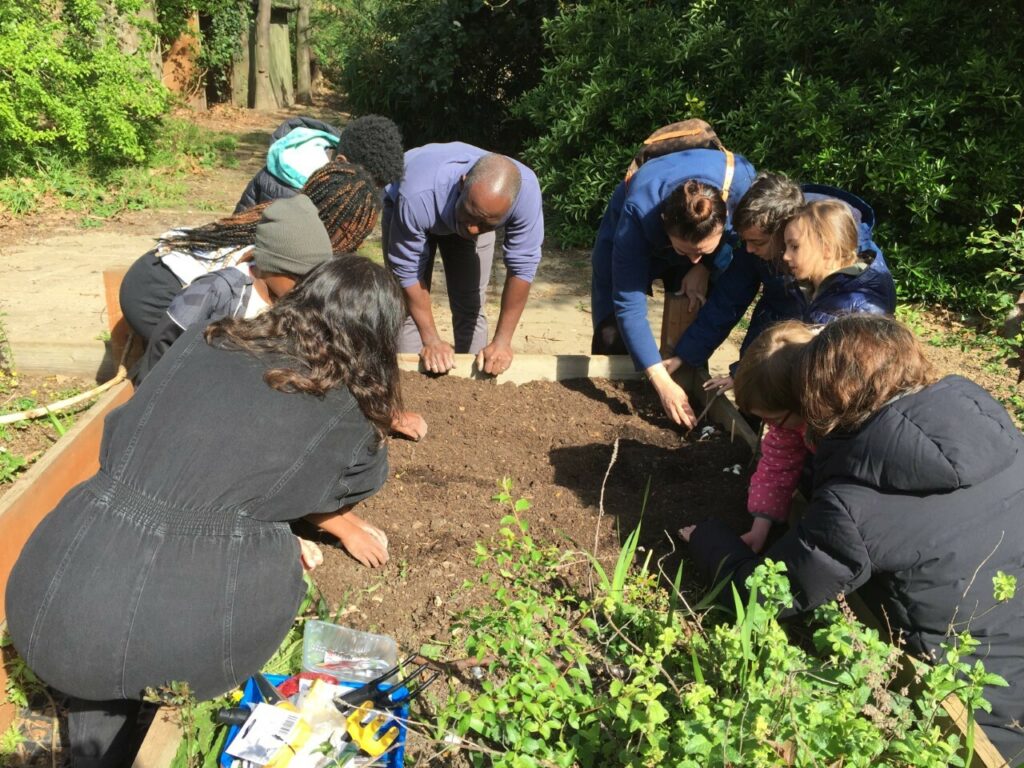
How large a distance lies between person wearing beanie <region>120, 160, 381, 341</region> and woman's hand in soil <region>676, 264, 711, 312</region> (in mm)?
1562

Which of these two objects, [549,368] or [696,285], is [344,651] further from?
[696,285]

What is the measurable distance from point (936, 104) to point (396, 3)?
8069mm

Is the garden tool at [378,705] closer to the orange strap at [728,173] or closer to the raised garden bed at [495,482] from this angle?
the raised garden bed at [495,482]

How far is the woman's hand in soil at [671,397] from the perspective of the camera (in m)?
3.68

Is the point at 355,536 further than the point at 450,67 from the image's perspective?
No

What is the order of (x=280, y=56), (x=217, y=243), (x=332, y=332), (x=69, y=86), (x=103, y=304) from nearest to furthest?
1. (x=332, y=332)
2. (x=217, y=243)
3. (x=103, y=304)
4. (x=69, y=86)
5. (x=280, y=56)

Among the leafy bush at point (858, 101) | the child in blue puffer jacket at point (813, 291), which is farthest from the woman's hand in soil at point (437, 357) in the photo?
the leafy bush at point (858, 101)

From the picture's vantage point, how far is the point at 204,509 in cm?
202

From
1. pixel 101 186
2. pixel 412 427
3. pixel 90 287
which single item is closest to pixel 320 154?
pixel 412 427

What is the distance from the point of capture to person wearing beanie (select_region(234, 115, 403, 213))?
141 inches

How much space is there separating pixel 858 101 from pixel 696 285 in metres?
3.66

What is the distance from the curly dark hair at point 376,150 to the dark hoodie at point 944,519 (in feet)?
7.58

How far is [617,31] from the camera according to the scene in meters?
8.10

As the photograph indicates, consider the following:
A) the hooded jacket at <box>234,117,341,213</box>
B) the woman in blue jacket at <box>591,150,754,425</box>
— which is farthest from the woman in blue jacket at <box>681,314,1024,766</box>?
the hooded jacket at <box>234,117,341,213</box>
